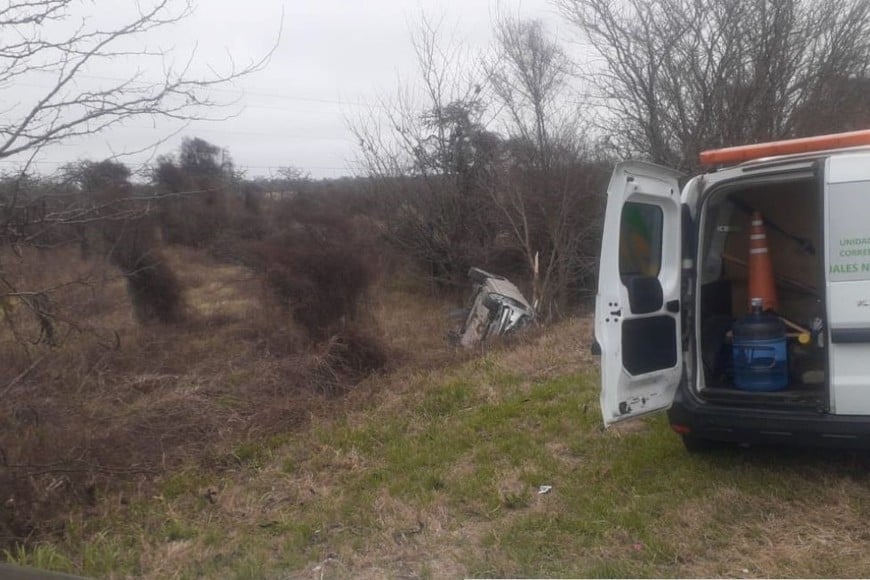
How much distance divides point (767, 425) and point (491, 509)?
1.78 m

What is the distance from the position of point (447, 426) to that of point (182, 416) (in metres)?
3.29

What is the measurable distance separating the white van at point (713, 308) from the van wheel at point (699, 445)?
15mm

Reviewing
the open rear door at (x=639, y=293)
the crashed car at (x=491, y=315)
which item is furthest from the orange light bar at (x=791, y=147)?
the crashed car at (x=491, y=315)

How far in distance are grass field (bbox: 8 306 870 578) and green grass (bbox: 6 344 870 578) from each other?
0.01 m

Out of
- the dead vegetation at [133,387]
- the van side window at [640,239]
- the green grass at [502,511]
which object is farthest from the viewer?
the dead vegetation at [133,387]

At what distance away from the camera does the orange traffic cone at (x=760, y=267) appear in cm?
628

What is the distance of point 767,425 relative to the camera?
202 inches

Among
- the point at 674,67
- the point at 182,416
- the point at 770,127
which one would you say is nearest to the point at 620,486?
the point at 182,416

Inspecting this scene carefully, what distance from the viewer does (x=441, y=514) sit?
5.50 m

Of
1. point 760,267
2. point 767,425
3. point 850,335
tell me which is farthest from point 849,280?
point 760,267

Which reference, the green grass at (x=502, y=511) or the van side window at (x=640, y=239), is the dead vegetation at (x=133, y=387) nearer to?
the green grass at (x=502, y=511)

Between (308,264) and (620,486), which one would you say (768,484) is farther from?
(308,264)

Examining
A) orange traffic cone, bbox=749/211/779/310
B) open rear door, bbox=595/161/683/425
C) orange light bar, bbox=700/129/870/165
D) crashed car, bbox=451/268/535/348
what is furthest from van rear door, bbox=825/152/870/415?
crashed car, bbox=451/268/535/348

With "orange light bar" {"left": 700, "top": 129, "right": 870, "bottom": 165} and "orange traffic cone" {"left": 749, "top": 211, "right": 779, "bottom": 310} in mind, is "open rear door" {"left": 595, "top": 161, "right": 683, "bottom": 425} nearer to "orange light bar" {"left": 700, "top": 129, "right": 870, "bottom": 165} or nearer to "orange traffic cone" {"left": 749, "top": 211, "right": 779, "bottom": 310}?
"orange light bar" {"left": 700, "top": 129, "right": 870, "bottom": 165}
